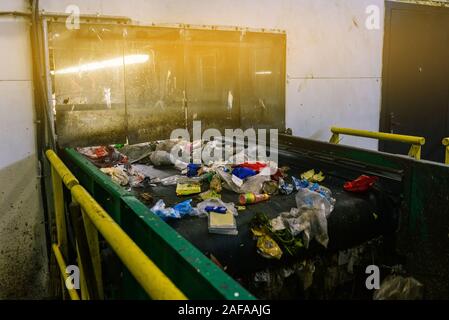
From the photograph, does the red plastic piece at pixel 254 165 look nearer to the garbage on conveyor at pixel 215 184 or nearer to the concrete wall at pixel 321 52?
the garbage on conveyor at pixel 215 184

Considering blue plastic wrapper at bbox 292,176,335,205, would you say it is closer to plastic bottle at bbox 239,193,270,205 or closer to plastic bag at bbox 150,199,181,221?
plastic bottle at bbox 239,193,270,205

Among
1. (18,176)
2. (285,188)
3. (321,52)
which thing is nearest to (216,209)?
(285,188)

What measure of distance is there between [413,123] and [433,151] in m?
0.51

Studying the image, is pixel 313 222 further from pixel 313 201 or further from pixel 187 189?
pixel 187 189

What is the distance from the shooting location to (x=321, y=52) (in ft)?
12.4

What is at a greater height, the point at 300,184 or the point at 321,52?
the point at 321,52

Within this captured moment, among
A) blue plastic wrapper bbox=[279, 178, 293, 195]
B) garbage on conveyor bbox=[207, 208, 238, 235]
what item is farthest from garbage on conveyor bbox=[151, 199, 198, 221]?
blue plastic wrapper bbox=[279, 178, 293, 195]

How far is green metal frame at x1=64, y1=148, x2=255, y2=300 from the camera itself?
2.93 ft

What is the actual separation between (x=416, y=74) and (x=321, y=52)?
1.37 m

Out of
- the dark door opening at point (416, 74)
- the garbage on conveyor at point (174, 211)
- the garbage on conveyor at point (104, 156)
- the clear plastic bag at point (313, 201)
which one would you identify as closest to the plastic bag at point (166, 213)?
the garbage on conveyor at point (174, 211)

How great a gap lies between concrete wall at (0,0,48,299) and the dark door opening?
3586 millimetres

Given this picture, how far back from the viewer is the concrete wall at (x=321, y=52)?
330cm
